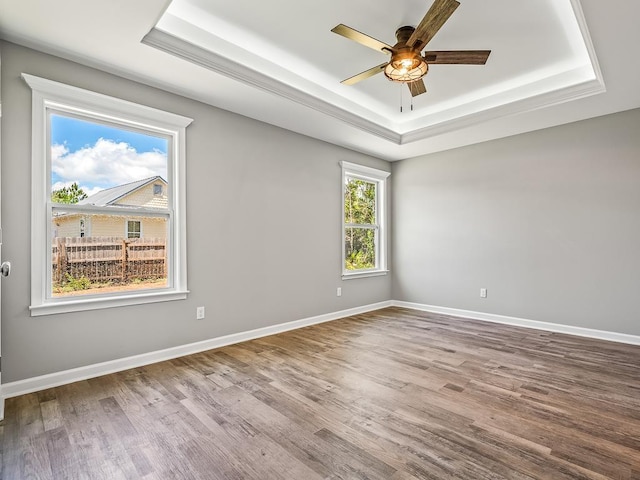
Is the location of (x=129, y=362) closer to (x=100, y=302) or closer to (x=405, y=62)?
(x=100, y=302)

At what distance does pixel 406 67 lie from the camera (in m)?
2.63

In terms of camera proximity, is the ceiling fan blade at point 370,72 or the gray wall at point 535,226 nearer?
the ceiling fan blade at point 370,72

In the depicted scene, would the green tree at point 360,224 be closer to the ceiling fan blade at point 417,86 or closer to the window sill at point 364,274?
the window sill at point 364,274

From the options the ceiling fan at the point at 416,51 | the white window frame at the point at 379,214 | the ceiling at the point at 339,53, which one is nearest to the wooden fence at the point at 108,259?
the ceiling at the point at 339,53

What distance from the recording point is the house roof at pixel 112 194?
2.85m

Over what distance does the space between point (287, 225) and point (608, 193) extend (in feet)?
12.2

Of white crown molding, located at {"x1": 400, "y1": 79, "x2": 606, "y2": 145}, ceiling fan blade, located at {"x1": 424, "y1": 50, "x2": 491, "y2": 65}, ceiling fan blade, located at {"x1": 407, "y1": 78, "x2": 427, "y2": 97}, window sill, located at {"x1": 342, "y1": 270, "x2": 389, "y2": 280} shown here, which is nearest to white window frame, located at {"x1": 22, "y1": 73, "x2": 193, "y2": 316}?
ceiling fan blade, located at {"x1": 407, "y1": 78, "x2": 427, "y2": 97}

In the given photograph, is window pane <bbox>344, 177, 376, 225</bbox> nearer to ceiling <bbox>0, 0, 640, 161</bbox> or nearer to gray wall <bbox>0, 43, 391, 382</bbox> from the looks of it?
gray wall <bbox>0, 43, 391, 382</bbox>

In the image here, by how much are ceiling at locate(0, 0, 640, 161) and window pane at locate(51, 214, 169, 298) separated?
1298 mm

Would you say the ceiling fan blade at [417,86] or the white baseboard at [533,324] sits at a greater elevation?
the ceiling fan blade at [417,86]

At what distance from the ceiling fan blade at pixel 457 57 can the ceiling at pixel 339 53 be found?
0.34 m

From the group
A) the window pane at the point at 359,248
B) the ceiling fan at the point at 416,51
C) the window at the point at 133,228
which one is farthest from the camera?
the window pane at the point at 359,248

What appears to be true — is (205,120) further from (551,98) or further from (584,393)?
(584,393)

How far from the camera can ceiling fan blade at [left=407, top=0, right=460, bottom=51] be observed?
199 cm
